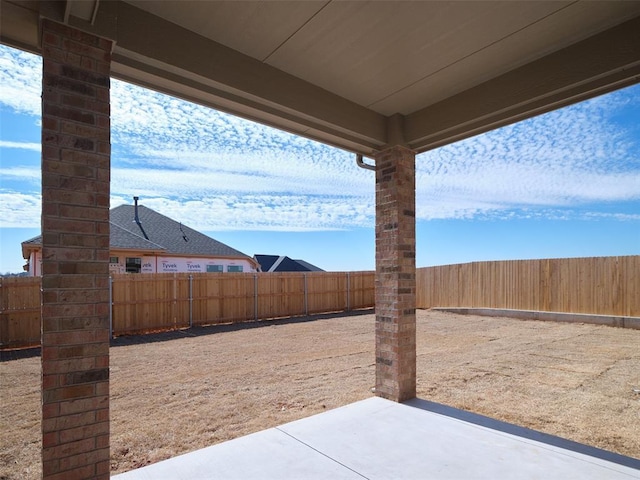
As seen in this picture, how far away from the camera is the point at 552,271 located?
42.9ft

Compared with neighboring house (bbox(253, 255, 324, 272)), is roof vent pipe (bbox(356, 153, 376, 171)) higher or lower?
higher

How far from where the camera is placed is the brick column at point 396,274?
3.98m

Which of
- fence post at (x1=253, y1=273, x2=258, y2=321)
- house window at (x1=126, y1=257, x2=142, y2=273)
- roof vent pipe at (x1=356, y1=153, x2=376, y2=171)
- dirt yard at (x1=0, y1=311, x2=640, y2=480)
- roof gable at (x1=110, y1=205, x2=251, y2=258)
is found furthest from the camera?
roof gable at (x1=110, y1=205, x2=251, y2=258)

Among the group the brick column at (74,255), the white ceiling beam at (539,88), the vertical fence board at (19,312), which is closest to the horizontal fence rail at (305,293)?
the vertical fence board at (19,312)

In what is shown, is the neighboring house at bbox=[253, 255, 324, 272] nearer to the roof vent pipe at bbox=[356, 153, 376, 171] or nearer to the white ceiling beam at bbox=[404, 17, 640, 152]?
the roof vent pipe at bbox=[356, 153, 376, 171]

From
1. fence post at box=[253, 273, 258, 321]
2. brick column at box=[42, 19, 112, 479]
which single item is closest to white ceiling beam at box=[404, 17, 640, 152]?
brick column at box=[42, 19, 112, 479]

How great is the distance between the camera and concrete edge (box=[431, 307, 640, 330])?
11406 millimetres

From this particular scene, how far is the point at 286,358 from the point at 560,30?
6881 mm

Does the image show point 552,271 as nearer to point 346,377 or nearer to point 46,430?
point 346,377

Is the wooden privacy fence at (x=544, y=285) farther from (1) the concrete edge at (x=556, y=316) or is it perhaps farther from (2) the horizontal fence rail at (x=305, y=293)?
(1) the concrete edge at (x=556, y=316)

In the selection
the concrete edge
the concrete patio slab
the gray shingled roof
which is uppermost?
the gray shingled roof

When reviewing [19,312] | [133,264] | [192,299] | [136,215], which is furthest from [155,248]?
[19,312]

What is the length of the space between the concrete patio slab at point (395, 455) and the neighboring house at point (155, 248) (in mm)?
12974

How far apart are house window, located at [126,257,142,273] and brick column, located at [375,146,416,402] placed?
44.6 ft
